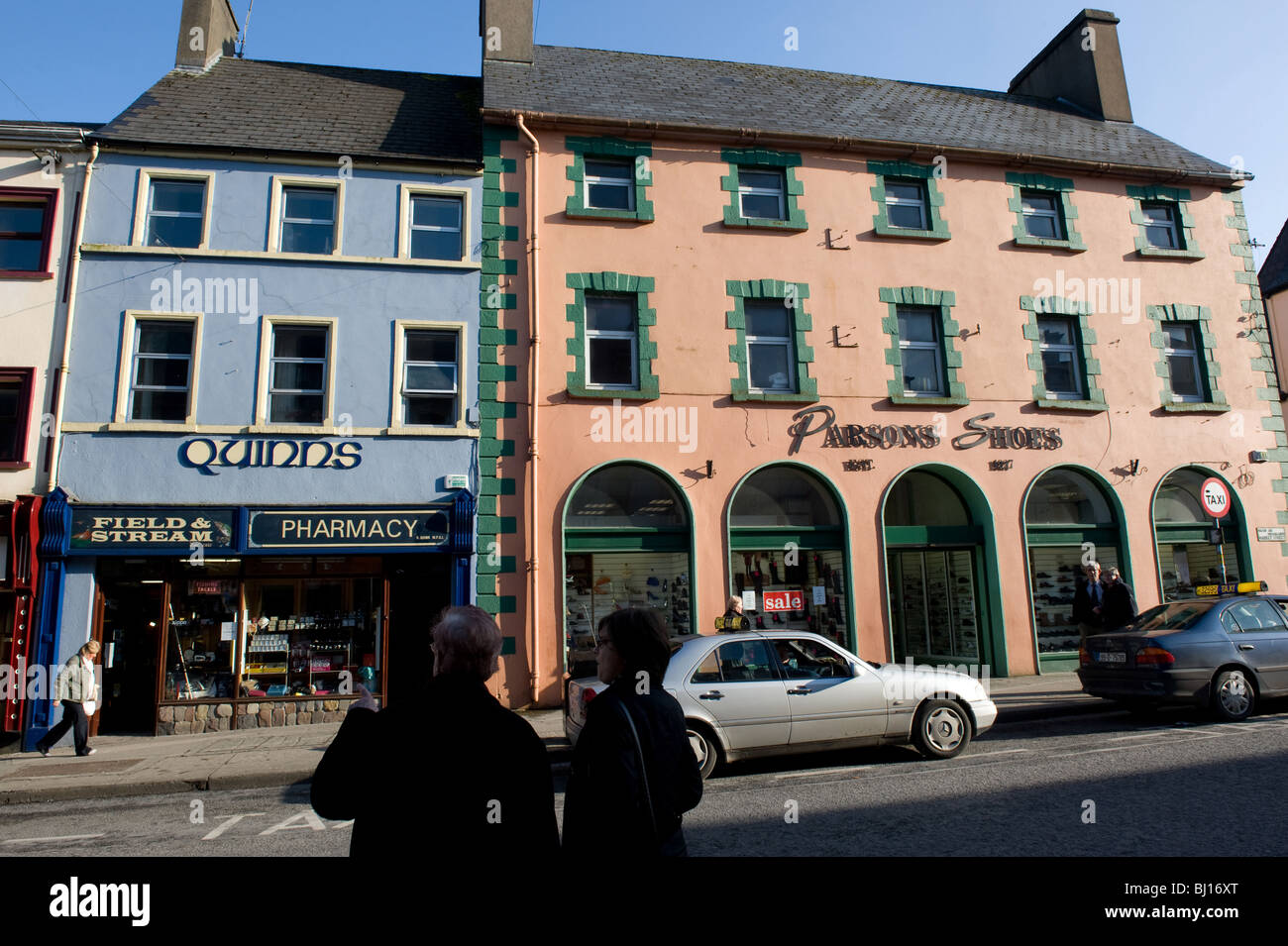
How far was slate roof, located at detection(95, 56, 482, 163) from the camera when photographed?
14.2 meters

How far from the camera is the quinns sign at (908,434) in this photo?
572 inches

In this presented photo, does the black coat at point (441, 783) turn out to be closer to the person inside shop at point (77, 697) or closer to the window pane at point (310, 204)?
the person inside shop at point (77, 697)

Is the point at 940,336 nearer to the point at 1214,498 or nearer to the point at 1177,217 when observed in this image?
the point at 1214,498

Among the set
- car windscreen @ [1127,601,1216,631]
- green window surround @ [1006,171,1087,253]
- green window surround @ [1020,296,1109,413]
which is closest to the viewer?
car windscreen @ [1127,601,1216,631]

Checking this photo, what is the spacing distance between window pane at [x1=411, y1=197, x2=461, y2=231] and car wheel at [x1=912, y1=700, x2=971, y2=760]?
11303mm

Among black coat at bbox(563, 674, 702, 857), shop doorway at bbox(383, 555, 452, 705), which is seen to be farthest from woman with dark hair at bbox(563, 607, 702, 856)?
shop doorway at bbox(383, 555, 452, 705)

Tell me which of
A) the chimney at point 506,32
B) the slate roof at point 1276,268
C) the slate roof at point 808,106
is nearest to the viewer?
the slate roof at point 808,106

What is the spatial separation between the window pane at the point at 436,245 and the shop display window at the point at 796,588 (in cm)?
748

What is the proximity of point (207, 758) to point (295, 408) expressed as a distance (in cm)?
573

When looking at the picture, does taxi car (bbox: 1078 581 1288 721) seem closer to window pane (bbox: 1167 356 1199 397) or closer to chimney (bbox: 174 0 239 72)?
window pane (bbox: 1167 356 1199 397)

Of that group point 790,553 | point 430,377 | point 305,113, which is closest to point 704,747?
point 790,553

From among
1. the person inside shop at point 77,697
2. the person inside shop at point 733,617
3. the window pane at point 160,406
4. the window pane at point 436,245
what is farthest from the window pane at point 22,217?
the person inside shop at point 733,617

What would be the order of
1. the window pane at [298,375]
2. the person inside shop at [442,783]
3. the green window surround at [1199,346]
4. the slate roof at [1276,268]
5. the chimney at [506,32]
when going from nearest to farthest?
the person inside shop at [442,783] → the window pane at [298,375] → the green window surround at [1199,346] → the chimney at [506,32] → the slate roof at [1276,268]

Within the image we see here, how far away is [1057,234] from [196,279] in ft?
54.8
